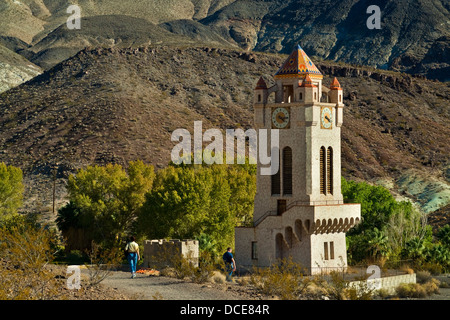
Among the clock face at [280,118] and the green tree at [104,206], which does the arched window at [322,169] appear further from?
the green tree at [104,206]

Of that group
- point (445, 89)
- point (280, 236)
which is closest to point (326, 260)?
point (280, 236)

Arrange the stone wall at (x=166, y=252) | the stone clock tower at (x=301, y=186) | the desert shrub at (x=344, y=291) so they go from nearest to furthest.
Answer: the desert shrub at (x=344, y=291), the stone wall at (x=166, y=252), the stone clock tower at (x=301, y=186)

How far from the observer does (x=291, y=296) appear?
35.5 metres

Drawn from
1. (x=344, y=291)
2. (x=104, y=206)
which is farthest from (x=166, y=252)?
(x=104, y=206)

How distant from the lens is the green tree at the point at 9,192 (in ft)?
246

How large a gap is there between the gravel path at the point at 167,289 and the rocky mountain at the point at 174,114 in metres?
50.6

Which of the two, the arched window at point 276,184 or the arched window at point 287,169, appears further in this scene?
the arched window at point 276,184

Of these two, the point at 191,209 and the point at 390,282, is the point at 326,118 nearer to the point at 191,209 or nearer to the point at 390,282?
the point at 390,282

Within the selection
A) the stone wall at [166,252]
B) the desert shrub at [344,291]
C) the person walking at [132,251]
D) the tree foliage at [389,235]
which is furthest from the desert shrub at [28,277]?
the tree foliage at [389,235]

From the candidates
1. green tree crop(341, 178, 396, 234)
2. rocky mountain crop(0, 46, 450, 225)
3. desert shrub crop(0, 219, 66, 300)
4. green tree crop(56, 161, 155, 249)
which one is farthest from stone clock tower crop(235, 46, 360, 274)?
rocky mountain crop(0, 46, 450, 225)

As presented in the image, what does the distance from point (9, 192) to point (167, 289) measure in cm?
4448

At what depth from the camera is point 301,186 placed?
4688 centimetres
